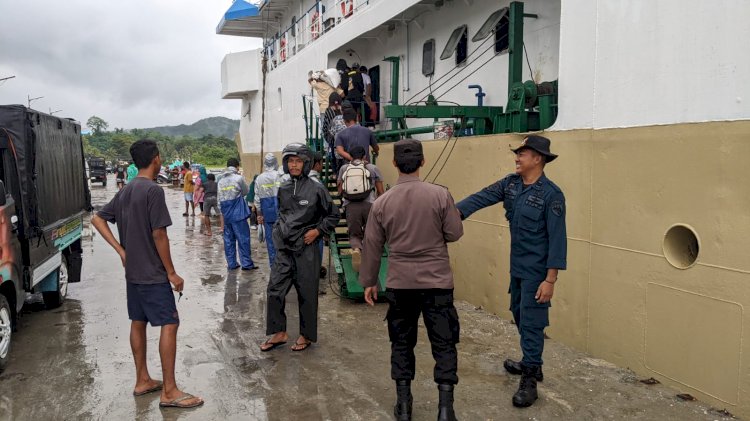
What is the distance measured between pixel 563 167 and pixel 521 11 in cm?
272

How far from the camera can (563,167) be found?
5.46 m

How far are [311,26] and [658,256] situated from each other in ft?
45.1

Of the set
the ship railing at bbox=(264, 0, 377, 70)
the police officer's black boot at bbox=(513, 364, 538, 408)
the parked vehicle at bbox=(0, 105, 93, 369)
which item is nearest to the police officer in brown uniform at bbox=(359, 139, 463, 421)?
the police officer's black boot at bbox=(513, 364, 538, 408)

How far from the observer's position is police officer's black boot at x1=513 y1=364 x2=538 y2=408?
4094mm

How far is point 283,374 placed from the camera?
4.78 m

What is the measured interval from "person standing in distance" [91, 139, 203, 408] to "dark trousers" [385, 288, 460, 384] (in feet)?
5.00

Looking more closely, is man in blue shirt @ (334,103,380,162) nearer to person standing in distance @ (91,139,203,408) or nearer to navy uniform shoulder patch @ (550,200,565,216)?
person standing in distance @ (91,139,203,408)

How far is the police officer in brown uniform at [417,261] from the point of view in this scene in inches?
145

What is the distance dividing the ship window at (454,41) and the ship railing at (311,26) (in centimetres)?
249

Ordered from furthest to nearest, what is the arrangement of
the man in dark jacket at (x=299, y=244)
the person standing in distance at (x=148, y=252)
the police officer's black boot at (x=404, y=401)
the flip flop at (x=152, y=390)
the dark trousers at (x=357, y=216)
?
1. the dark trousers at (x=357, y=216)
2. the man in dark jacket at (x=299, y=244)
3. the flip flop at (x=152, y=390)
4. the person standing in distance at (x=148, y=252)
5. the police officer's black boot at (x=404, y=401)

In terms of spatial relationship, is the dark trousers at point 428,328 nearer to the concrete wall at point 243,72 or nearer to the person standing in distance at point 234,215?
the person standing in distance at point 234,215

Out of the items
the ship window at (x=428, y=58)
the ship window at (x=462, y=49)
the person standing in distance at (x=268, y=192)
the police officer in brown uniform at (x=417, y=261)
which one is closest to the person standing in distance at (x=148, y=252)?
the police officer in brown uniform at (x=417, y=261)

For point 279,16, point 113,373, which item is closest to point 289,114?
point 279,16

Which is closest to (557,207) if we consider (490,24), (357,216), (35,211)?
(357,216)
